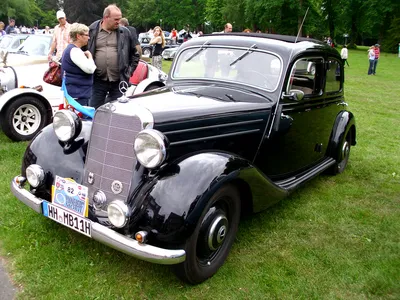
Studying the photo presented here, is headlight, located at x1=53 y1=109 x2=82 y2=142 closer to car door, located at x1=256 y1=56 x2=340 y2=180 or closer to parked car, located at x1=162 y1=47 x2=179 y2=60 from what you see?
car door, located at x1=256 y1=56 x2=340 y2=180

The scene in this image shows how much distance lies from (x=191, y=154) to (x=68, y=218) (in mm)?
1038

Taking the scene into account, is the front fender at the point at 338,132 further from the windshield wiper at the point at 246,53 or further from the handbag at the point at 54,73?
the handbag at the point at 54,73

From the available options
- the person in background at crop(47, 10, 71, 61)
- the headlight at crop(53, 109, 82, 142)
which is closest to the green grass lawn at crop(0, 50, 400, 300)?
the headlight at crop(53, 109, 82, 142)

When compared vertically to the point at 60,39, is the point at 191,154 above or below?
below

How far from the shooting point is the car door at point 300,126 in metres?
3.73

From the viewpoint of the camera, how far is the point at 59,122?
3189mm

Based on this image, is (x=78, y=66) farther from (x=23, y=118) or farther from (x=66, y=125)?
(x=23, y=118)

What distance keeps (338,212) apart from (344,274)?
1247 mm

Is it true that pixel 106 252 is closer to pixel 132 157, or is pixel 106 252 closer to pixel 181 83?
pixel 132 157

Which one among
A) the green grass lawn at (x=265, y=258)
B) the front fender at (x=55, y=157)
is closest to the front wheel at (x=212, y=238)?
the green grass lawn at (x=265, y=258)

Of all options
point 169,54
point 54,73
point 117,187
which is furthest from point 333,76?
point 54,73

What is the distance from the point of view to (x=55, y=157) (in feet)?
10.4

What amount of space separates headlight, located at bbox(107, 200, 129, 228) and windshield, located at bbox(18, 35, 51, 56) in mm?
6272

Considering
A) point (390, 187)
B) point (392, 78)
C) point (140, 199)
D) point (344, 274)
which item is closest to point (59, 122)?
point (140, 199)
